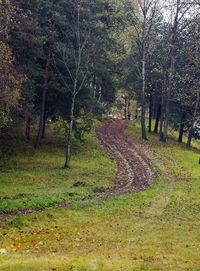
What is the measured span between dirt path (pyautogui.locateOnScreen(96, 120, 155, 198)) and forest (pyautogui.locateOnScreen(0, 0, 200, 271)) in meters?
0.10

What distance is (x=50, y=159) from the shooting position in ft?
104

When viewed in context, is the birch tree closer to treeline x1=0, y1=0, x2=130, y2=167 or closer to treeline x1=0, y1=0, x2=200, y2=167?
treeline x1=0, y1=0, x2=200, y2=167

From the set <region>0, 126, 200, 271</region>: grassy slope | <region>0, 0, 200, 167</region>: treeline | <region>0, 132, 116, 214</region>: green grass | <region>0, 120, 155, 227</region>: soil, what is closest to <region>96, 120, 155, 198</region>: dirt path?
Answer: <region>0, 120, 155, 227</region>: soil

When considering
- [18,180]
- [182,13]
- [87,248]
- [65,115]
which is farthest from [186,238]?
[182,13]

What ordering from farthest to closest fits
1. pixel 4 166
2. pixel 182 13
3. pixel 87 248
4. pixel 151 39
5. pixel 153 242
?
pixel 151 39, pixel 182 13, pixel 4 166, pixel 153 242, pixel 87 248

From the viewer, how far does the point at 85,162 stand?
32062 millimetres

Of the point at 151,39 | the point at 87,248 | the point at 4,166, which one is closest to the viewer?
the point at 87,248

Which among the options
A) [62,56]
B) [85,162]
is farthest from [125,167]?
[62,56]

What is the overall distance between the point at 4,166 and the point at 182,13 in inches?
1052

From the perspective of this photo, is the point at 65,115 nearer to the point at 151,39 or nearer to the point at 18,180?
the point at 18,180

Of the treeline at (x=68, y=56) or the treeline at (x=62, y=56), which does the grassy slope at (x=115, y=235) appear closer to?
the treeline at (x=68, y=56)

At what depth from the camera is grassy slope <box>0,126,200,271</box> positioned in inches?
433

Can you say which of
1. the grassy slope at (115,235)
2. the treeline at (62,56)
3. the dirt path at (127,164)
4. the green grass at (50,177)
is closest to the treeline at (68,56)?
the treeline at (62,56)

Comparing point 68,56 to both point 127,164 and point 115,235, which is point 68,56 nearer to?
point 127,164
